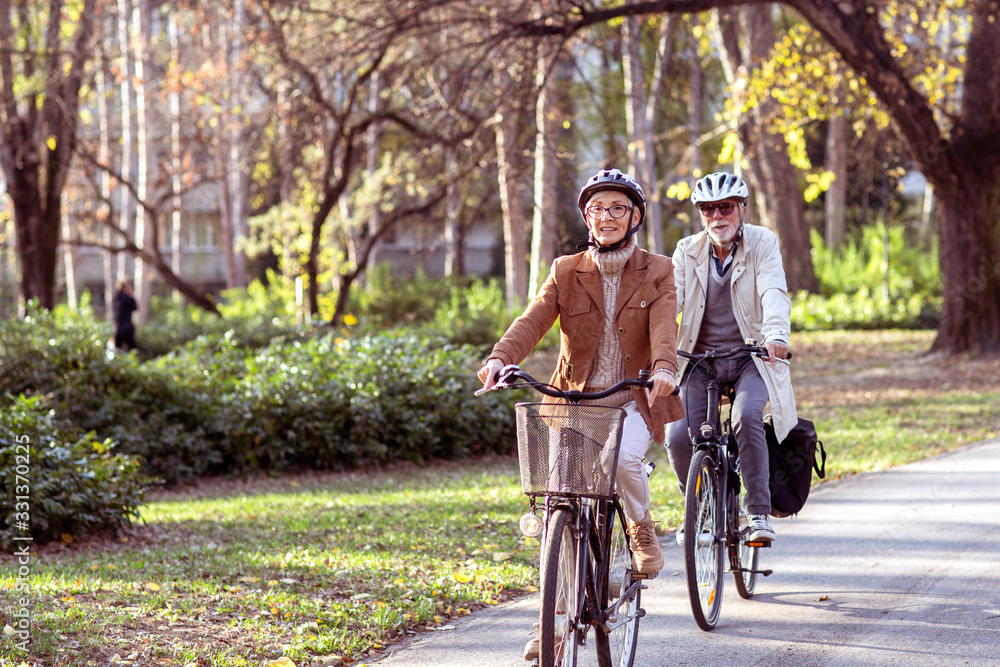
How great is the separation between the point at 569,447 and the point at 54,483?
4.74 m

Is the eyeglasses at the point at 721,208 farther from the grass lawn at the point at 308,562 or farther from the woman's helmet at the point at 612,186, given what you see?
the grass lawn at the point at 308,562

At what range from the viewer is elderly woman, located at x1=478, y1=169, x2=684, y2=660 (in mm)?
4250

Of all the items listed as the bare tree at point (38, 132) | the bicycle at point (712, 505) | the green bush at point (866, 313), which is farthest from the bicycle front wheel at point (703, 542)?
the green bush at point (866, 313)

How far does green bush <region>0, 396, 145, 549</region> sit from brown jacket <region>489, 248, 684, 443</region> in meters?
4.11

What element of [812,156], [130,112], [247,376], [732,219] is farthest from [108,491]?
[812,156]

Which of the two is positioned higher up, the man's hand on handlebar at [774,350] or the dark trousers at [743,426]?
the man's hand on handlebar at [774,350]

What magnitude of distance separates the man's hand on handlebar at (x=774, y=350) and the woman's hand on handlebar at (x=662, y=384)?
1.11m

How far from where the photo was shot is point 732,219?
5406 millimetres

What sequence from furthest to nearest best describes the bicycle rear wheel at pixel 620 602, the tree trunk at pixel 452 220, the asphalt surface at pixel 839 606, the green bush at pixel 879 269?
the green bush at pixel 879 269, the tree trunk at pixel 452 220, the asphalt surface at pixel 839 606, the bicycle rear wheel at pixel 620 602

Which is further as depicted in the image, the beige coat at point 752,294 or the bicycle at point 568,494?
the beige coat at point 752,294

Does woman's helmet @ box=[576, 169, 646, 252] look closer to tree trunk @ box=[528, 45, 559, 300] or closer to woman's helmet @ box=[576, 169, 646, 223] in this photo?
woman's helmet @ box=[576, 169, 646, 223]

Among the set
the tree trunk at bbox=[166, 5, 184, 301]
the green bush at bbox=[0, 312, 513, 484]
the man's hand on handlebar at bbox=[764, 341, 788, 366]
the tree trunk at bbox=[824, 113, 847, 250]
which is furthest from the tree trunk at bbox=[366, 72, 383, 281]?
the man's hand on handlebar at bbox=[764, 341, 788, 366]

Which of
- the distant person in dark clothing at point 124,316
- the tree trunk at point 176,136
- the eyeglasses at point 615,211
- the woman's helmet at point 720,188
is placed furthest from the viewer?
the tree trunk at point 176,136

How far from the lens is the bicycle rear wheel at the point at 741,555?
5.35m
